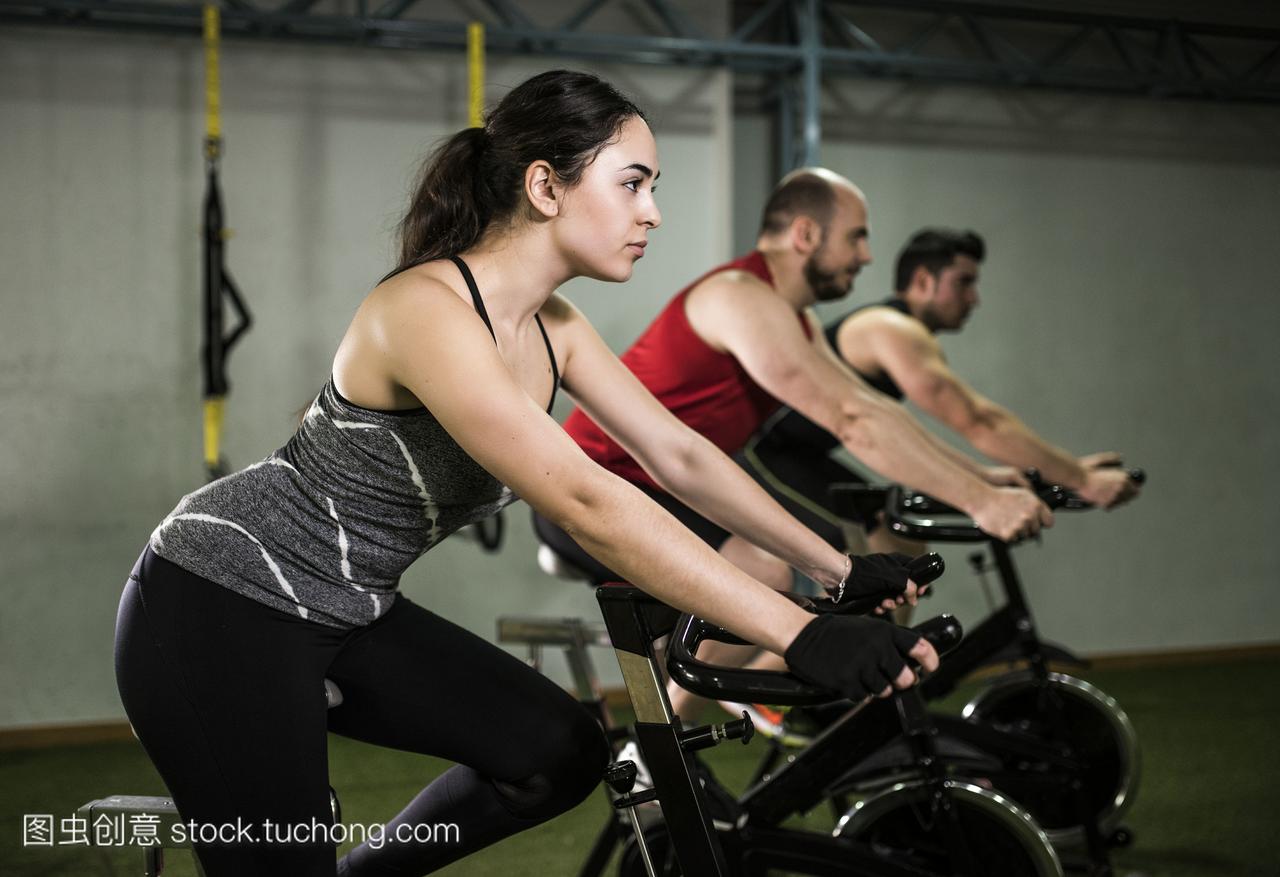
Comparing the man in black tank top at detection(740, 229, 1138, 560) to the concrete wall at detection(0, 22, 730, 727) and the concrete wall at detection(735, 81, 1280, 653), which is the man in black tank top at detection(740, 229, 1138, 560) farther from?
the concrete wall at detection(735, 81, 1280, 653)

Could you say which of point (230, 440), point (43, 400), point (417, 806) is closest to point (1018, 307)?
point (230, 440)

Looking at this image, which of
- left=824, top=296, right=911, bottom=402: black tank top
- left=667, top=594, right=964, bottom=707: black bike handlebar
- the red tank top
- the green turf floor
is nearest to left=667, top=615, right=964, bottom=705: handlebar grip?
left=667, top=594, right=964, bottom=707: black bike handlebar

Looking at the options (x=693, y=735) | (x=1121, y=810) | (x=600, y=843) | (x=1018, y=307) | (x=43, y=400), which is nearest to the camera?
(x=693, y=735)

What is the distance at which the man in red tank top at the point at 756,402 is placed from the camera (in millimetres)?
2402

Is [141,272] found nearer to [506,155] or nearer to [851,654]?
[506,155]

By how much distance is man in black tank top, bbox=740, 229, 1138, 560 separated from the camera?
9.59 feet

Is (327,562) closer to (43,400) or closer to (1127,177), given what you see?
(43,400)

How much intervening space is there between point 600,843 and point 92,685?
111 inches

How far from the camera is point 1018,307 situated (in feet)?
18.3

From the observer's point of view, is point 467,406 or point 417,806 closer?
point 467,406

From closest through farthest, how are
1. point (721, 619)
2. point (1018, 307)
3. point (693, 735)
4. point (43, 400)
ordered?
point (721, 619), point (693, 735), point (43, 400), point (1018, 307)

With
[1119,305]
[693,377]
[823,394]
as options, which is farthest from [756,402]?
[1119,305]

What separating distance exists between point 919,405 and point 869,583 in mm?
1796

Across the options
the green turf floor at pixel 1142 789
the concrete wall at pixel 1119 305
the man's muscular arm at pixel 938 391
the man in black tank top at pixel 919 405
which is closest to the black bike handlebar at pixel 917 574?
the green turf floor at pixel 1142 789
